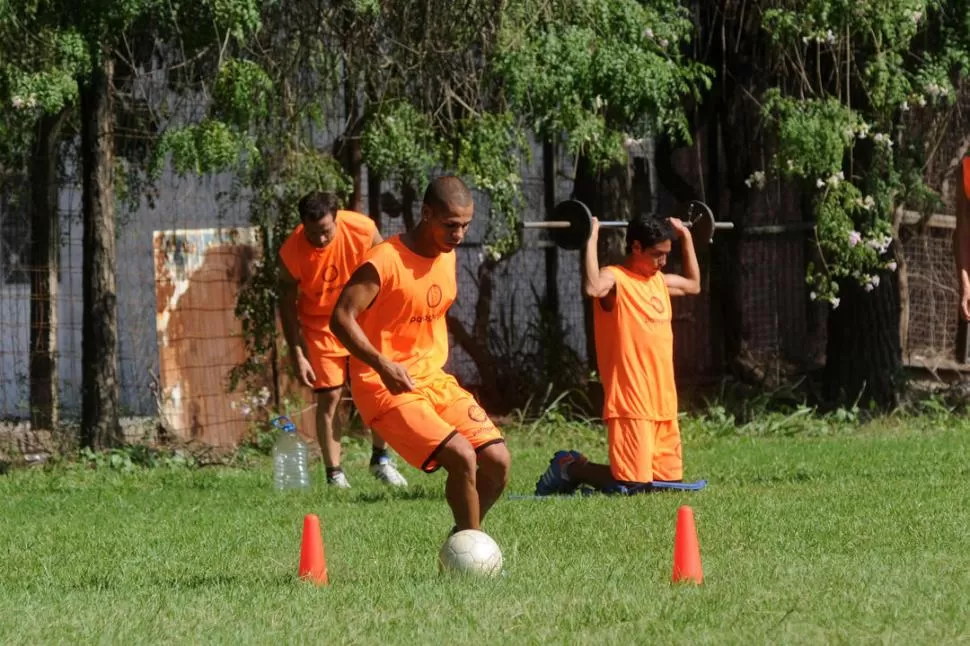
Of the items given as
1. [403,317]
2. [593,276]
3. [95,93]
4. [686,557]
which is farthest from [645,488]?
[95,93]

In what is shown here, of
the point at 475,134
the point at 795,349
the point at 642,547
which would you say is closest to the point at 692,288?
the point at 475,134

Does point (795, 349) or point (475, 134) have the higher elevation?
point (475, 134)

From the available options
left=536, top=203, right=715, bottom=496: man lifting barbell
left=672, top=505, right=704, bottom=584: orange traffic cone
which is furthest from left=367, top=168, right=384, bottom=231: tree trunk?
left=672, top=505, right=704, bottom=584: orange traffic cone

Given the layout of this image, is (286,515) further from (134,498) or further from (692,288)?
(692,288)

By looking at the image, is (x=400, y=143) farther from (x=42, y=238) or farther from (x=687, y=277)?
(x=42, y=238)

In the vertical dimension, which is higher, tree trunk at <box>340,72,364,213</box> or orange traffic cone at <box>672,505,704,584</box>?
tree trunk at <box>340,72,364,213</box>

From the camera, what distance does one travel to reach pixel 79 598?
6.61m

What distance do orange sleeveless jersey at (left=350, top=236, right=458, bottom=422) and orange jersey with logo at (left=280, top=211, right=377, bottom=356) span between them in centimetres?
367

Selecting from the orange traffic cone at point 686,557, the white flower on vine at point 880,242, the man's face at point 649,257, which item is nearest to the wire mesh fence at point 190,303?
the white flower on vine at point 880,242

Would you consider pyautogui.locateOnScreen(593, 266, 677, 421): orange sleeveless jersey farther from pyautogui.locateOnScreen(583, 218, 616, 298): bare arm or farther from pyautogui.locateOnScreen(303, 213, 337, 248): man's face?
pyautogui.locateOnScreen(303, 213, 337, 248): man's face

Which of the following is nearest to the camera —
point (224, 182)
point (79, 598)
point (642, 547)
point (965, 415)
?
point (79, 598)

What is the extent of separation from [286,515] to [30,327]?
437 centimetres

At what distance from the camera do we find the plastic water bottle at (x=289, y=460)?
37.2ft

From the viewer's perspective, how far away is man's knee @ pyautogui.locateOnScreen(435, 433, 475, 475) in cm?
693
